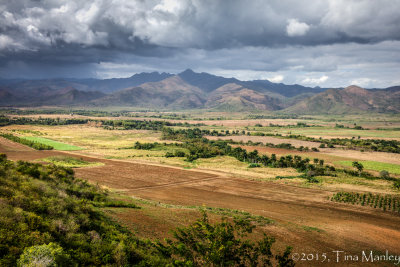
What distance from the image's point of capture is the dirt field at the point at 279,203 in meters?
29.6

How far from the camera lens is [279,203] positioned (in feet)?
151

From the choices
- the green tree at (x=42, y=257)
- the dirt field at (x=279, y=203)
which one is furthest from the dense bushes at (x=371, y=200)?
the green tree at (x=42, y=257)

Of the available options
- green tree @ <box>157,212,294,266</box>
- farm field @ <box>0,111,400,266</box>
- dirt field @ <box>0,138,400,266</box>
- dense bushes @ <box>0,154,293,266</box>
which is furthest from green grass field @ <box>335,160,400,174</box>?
dense bushes @ <box>0,154,293,266</box>

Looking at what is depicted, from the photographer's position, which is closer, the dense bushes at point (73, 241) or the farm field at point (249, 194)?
the dense bushes at point (73, 241)

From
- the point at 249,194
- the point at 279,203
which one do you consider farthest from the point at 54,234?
the point at 249,194

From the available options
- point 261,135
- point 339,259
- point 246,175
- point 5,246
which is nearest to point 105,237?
point 5,246

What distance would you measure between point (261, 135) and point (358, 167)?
97318mm

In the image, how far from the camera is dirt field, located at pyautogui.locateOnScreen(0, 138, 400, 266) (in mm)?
29625

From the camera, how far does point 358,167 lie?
78812 millimetres

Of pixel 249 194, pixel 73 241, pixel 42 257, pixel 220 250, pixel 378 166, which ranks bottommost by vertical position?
pixel 249 194

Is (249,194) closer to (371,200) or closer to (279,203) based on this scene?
(279,203)

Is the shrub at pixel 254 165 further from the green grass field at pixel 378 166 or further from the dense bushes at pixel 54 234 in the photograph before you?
the dense bushes at pixel 54 234

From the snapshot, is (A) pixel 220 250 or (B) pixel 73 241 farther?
(B) pixel 73 241

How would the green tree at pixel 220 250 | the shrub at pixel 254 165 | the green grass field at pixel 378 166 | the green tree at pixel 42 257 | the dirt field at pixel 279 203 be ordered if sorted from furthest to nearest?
the shrub at pixel 254 165
the green grass field at pixel 378 166
the dirt field at pixel 279 203
the green tree at pixel 220 250
the green tree at pixel 42 257
